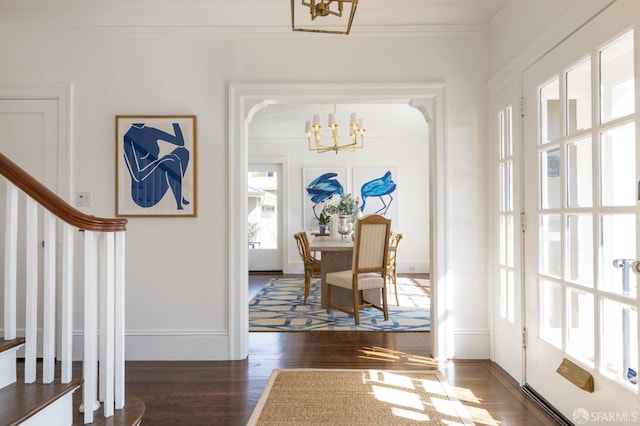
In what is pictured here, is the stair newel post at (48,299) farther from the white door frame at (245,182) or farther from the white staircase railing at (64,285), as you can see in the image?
the white door frame at (245,182)

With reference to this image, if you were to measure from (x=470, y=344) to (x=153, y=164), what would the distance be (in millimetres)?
2885

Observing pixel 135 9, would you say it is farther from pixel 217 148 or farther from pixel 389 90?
pixel 389 90

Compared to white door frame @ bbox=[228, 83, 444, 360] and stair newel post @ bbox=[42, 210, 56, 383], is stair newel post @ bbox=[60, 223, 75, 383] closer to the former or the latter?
stair newel post @ bbox=[42, 210, 56, 383]

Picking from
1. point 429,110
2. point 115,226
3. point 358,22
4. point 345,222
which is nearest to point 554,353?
point 429,110

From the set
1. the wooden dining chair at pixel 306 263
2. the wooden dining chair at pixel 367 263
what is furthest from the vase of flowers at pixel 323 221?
the wooden dining chair at pixel 367 263

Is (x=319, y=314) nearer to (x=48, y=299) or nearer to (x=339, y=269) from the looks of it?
(x=339, y=269)

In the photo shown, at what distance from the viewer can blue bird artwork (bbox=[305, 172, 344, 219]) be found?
7.54 meters

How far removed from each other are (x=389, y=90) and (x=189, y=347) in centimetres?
259

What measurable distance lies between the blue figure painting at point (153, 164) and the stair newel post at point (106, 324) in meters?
1.30

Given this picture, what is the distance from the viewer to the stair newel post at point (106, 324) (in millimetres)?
A: 1825

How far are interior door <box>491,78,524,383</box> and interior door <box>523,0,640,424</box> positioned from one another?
106mm

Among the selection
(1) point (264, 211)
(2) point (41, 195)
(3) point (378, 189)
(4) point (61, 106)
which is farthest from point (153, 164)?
(3) point (378, 189)

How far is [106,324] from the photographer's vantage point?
72.5 inches

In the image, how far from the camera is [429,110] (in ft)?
A: 10.4
